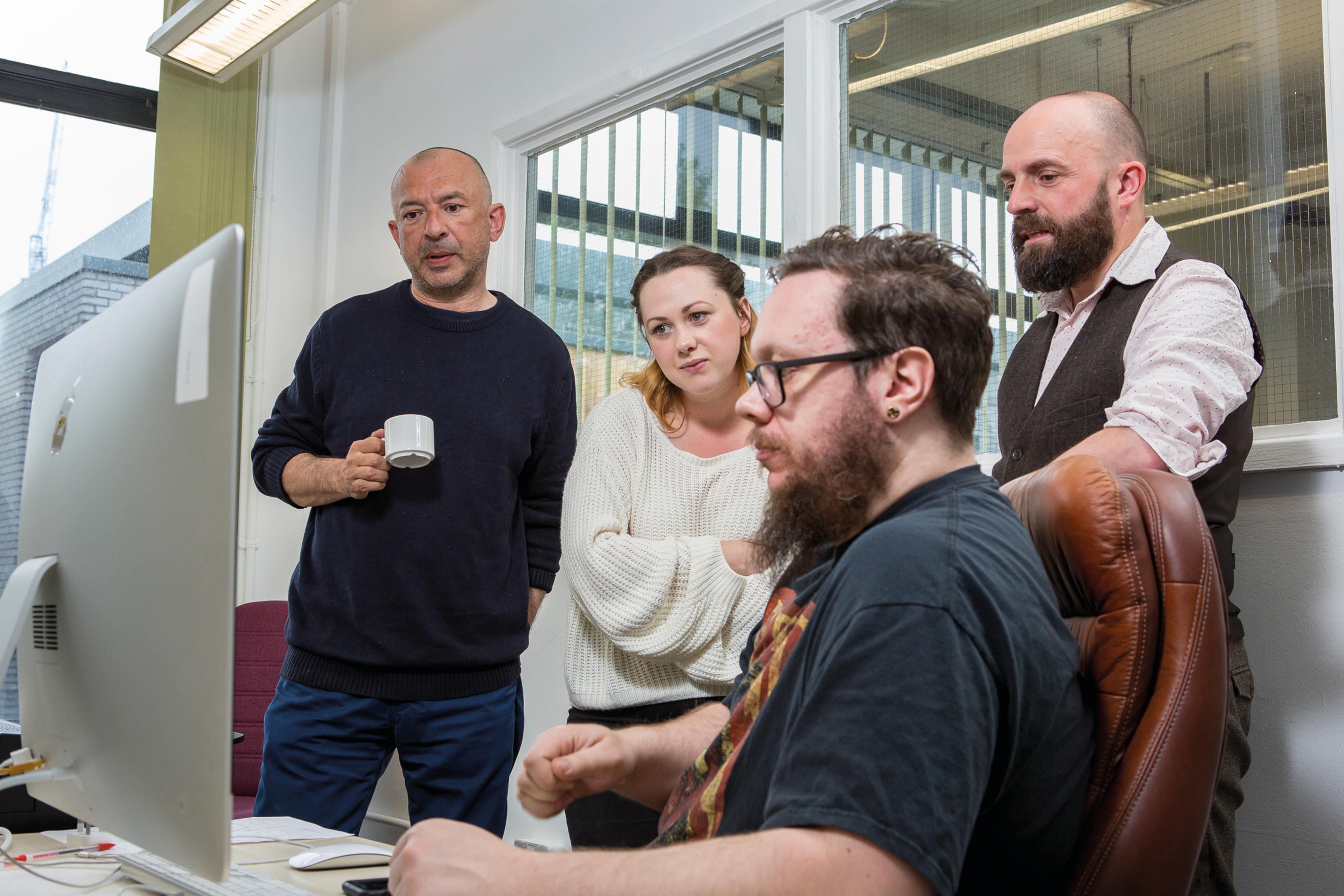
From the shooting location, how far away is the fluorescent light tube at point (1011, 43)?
2.15m

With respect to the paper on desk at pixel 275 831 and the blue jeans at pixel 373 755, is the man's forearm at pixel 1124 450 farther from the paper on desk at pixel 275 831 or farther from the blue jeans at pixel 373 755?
the blue jeans at pixel 373 755

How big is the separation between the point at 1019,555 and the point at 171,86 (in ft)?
13.8

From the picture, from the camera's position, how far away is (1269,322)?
1900 millimetres

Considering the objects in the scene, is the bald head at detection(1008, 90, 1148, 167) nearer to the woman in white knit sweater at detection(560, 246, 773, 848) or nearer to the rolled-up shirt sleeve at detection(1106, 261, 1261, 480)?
the rolled-up shirt sleeve at detection(1106, 261, 1261, 480)

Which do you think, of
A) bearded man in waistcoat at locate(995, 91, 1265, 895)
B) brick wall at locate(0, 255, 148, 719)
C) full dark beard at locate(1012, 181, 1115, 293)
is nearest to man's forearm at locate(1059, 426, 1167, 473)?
bearded man in waistcoat at locate(995, 91, 1265, 895)

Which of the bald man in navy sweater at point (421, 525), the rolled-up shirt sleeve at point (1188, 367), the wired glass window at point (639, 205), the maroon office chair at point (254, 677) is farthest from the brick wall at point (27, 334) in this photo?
the rolled-up shirt sleeve at point (1188, 367)

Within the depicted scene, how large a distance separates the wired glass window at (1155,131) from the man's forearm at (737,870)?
3.96 feet

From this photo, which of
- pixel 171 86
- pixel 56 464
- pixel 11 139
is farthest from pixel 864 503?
pixel 11 139

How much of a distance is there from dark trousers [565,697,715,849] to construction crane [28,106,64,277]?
349 centimetres

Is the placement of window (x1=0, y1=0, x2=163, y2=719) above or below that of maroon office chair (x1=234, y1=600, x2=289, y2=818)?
above

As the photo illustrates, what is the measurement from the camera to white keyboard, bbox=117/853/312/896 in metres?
1.00

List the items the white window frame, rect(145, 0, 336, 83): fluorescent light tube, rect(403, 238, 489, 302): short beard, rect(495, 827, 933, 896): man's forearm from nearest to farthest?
1. rect(495, 827, 933, 896): man's forearm
2. the white window frame
3. rect(403, 238, 489, 302): short beard
4. rect(145, 0, 336, 83): fluorescent light tube

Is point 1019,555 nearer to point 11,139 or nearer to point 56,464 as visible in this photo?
point 56,464

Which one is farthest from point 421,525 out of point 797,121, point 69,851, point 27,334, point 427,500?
point 27,334
